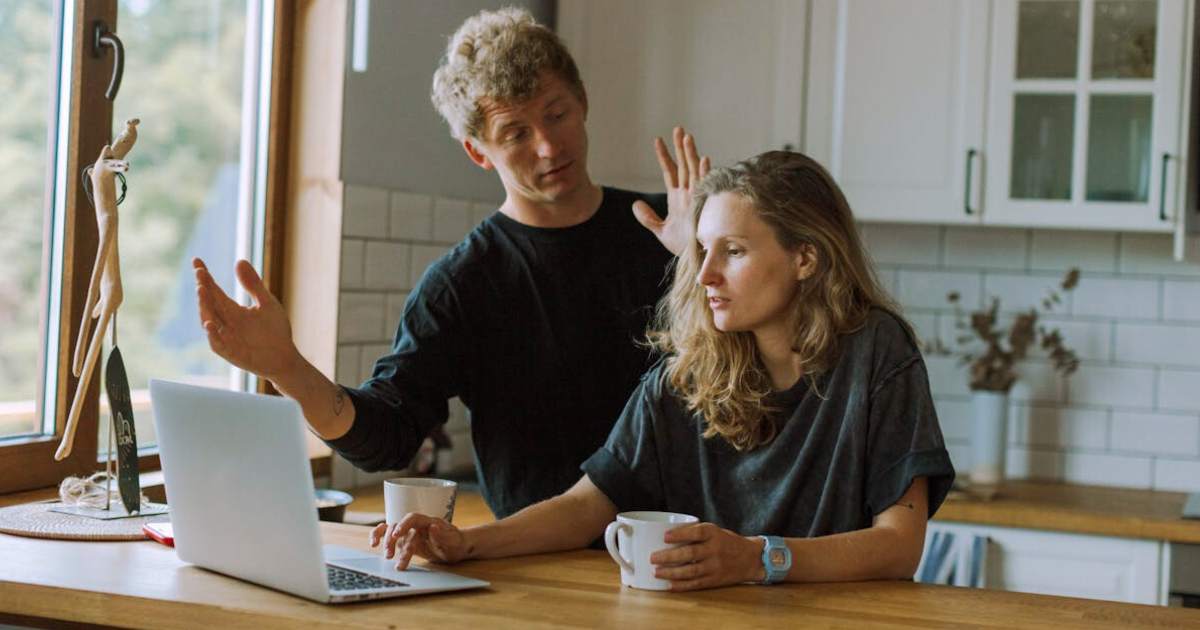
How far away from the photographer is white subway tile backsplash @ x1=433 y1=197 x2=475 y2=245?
3420 millimetres

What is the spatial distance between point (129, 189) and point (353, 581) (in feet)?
4.65

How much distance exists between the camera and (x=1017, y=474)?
3805mm

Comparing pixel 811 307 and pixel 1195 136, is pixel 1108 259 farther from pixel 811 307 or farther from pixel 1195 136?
pixel 811 307

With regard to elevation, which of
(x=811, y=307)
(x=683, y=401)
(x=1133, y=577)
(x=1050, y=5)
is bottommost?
(x=1133, y=577)

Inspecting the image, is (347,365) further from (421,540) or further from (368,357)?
(421,540)

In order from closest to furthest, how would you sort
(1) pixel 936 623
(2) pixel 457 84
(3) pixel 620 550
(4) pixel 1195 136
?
(1) pixel 936 623 < (3) pixel 620 550 < (2) pixel 457 84 < (4) pixel 1195 136

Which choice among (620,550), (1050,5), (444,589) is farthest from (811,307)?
(1050,5)

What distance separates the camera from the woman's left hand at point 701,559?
1525 millimetres

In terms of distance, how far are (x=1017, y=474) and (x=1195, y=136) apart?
1023mm

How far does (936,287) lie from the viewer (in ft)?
12.8

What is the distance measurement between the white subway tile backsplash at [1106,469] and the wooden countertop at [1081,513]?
6.9 inches

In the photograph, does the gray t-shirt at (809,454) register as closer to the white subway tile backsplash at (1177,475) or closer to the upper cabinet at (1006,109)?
the upper cabinet at (1006,109)

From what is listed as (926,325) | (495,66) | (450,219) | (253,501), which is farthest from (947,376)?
(253,501)

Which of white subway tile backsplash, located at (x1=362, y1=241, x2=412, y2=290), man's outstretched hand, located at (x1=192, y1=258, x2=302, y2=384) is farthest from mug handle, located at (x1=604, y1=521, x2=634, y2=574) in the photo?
white subway tile backsplash, located at (x1=362, y1=241, x2=412, y2=290)
